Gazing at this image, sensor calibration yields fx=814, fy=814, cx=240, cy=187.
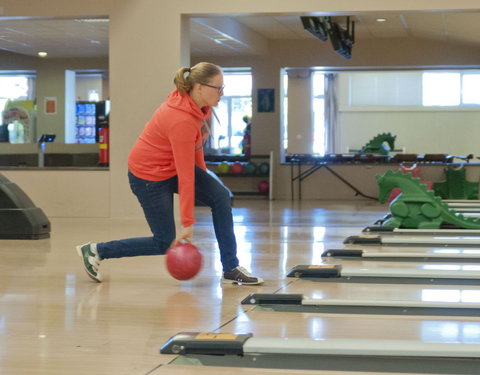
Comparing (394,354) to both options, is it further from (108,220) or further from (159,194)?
(108,220)

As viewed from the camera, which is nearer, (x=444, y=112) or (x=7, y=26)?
(x=7, y=26)

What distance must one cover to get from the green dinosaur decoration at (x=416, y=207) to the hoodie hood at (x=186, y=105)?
3.77 meters

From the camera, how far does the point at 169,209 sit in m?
4.15

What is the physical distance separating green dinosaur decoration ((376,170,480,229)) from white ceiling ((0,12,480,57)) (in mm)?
4561

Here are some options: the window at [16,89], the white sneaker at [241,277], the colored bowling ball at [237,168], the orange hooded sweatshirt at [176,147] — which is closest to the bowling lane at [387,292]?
the white sneaker at [241,277]

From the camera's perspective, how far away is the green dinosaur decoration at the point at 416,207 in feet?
24.1

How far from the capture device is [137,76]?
895 centimetres

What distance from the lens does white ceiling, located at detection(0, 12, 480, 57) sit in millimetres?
11961

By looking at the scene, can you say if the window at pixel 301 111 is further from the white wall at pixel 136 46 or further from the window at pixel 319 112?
the white wall at pixel 136 46

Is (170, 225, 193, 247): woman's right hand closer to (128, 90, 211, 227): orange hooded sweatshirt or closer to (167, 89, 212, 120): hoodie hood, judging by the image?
(128, 90, 211, 227): orange hooded sweatshirt

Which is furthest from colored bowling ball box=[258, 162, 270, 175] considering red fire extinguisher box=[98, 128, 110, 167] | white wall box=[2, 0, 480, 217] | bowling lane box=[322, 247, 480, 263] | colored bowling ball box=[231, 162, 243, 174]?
bowling lane box=[322, 247, 480, 263]

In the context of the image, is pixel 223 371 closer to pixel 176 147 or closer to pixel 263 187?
pixel 176 147

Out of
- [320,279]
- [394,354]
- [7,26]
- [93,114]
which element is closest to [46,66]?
[93,114]

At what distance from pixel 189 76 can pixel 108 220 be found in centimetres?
513
